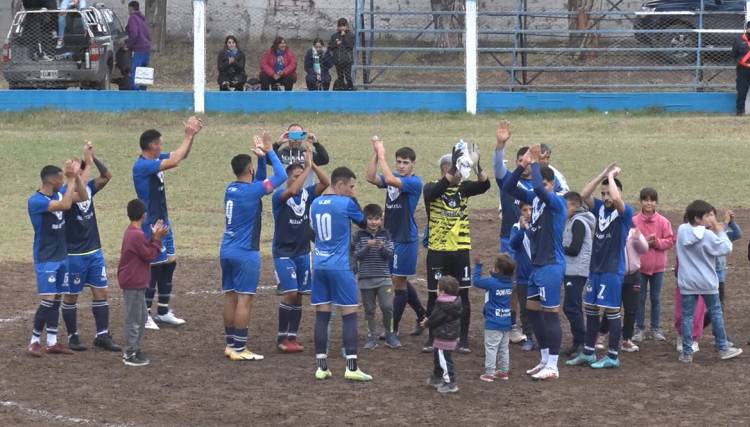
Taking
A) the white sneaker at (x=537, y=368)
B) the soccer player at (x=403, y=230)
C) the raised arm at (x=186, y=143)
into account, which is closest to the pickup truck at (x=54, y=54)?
the raised arm at (x=186, y=143)

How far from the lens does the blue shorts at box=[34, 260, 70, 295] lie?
42.1 ft

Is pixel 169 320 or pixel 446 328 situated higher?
pixel 446 328

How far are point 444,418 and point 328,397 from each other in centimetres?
119

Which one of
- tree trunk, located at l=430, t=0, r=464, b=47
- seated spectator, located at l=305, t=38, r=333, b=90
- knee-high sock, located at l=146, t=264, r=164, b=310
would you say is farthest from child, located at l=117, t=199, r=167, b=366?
tree trunk, located at l=430, t=0, r=464, b=47

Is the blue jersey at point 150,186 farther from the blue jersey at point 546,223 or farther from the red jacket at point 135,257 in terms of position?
the blue jersey at point 546,223

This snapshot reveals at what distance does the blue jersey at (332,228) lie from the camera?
12.1 meters

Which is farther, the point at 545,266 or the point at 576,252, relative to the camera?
the point at 576,252

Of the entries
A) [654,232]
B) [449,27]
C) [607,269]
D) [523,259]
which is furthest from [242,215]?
[449,27]

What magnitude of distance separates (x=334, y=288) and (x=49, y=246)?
9.86ft

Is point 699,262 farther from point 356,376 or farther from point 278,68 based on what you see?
point 278,68

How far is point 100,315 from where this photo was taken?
43.4 ft

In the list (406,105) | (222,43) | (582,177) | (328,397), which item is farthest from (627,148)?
(328,397)

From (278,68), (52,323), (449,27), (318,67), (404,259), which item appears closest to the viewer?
(52,323)

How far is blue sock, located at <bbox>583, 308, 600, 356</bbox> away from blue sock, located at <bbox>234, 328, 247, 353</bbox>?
3.45 meters
